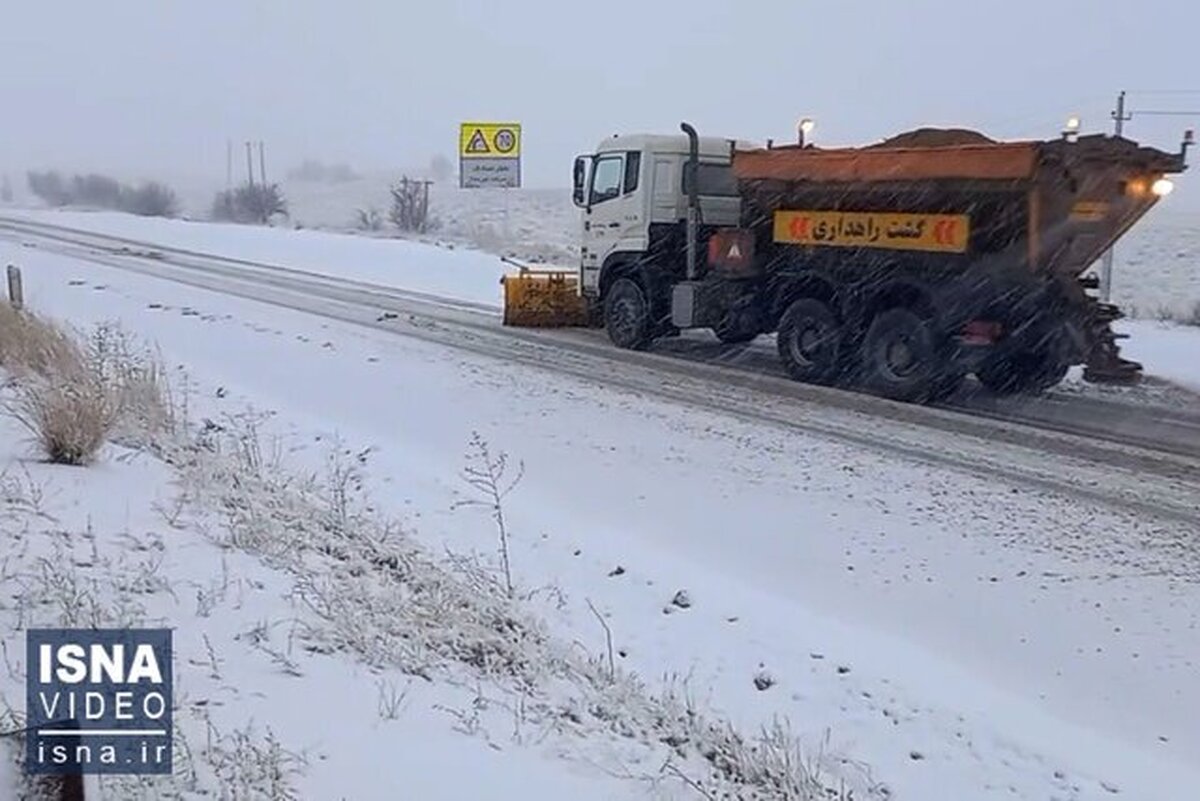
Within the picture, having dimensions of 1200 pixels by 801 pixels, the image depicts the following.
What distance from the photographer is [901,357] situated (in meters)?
11.9

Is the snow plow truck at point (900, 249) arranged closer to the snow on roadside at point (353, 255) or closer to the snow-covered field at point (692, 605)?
the snow-covered field at point (692, 605)

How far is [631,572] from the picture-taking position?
265 inches

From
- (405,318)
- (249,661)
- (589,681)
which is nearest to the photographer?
(249,661)

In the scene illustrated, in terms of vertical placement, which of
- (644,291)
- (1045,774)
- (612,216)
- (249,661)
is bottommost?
(1045,774)

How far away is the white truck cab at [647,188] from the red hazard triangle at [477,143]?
38.3 feet

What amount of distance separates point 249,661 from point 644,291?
37.0 feet

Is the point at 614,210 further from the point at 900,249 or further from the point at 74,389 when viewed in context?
the point at 74,389

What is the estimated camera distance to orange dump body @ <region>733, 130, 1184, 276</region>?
10500 mm

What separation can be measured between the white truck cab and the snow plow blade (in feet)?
5.08

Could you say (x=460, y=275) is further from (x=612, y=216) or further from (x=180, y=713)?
(x=180, y=713)

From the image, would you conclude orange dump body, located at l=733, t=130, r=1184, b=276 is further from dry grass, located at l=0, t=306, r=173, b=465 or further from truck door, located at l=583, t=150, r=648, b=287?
dry grass, located at l=0, t=306, r=173, b=465

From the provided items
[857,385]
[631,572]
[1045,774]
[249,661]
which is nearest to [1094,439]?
[857,385]

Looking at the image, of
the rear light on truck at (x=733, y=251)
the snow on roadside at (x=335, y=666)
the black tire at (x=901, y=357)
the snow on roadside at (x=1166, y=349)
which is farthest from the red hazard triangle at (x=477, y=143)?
the snow on roadside at (x=335, y=666)

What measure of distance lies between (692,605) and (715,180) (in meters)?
9.60
